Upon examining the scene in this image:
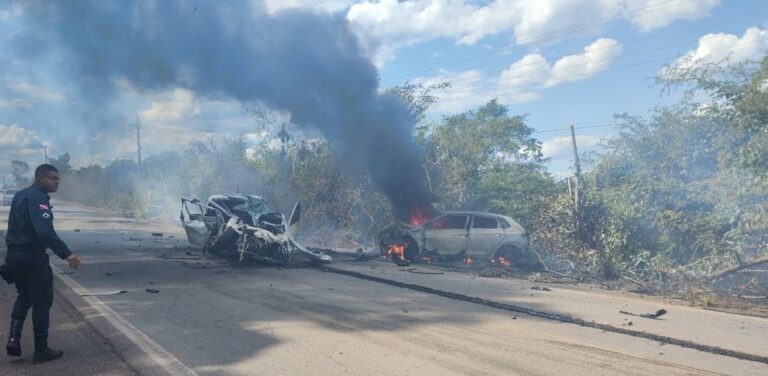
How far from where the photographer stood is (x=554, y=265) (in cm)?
1301

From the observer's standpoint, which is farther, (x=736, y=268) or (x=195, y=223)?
(x=195, y=223)

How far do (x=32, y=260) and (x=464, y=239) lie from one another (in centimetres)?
963

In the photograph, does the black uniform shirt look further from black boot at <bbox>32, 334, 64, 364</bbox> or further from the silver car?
the silver car

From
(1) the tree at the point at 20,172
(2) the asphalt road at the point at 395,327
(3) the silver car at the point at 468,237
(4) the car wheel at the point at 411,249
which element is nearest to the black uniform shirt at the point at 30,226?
(2) the asphalt road at the point at 395,327

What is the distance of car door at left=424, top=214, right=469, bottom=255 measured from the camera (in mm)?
13023

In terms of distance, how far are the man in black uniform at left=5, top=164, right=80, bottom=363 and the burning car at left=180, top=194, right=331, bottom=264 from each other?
6.86 m

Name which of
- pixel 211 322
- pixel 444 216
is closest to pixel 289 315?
pixel 211 322

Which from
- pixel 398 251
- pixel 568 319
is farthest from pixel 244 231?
pixel 568 319

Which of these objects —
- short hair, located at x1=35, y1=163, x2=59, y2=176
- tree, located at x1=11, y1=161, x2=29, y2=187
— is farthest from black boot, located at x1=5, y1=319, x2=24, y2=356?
tree, located at x1=11, y1=161, x2=29, y2=187

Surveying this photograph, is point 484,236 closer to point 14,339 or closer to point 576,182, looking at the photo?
point 576,182

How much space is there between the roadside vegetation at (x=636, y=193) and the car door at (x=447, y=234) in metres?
2.21

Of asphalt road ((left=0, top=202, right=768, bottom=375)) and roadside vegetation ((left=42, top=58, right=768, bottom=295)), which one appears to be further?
roadside vegetation ((left=42, top=58, right=768, bottom=295))

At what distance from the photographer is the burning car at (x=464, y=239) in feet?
41.2

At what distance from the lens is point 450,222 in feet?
43.6
